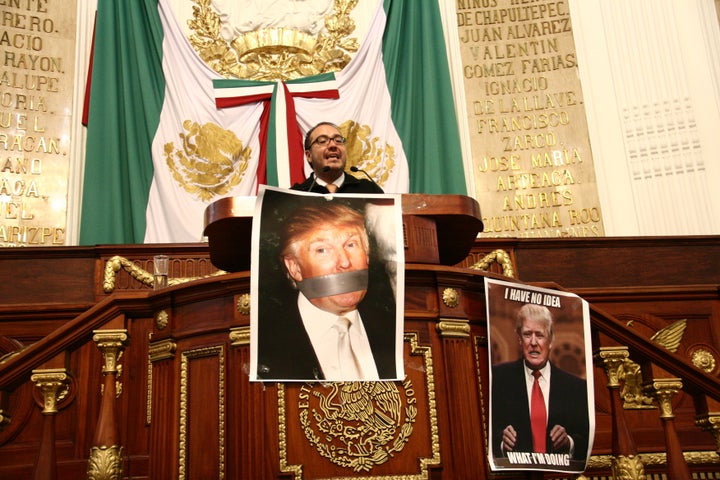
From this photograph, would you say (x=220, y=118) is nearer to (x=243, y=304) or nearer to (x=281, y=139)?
(x=281, y=139)

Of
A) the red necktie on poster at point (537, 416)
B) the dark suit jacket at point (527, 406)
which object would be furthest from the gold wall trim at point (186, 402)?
the red necktie on poster at point (537, 416)

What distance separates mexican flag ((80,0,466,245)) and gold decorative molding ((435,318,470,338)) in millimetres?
4282

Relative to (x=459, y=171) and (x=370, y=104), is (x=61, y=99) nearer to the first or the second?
(x=370, y=104)

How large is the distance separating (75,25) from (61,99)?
75cm

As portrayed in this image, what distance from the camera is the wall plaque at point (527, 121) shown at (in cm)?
813

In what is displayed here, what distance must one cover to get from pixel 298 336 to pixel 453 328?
2.12 ft

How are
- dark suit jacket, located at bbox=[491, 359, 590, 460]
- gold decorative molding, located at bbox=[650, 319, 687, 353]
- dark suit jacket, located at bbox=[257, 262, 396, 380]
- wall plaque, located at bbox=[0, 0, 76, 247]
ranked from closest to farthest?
dark suit jacket, located at bbox=[257, 262, 396, 380] < dark suit jacket, located at bbox=[491, 359, 590, 460] < gold decorative molding, located at bbox=[650, 319, 687, 353] < wall plaque, located at bbox=[0, 0, 76, 247]

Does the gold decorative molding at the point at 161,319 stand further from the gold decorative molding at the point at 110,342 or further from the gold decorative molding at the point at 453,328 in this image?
the gold decorative molding at the point at 453,328

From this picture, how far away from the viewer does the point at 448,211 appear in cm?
370

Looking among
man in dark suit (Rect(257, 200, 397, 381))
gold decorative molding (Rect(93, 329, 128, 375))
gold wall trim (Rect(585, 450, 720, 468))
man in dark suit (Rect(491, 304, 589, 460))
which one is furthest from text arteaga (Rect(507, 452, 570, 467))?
gold decorative molding (Rect(93, 329, 128, 375))

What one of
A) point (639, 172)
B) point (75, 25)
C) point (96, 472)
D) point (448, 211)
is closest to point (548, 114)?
point (639, 172)

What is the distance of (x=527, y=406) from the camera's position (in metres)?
3.52

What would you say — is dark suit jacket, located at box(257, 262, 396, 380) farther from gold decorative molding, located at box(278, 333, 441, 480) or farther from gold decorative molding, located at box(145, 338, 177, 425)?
gold decorative molding, located at box(145, 338, 177, 425)

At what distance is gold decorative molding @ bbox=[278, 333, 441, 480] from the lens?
3232 millimetres
